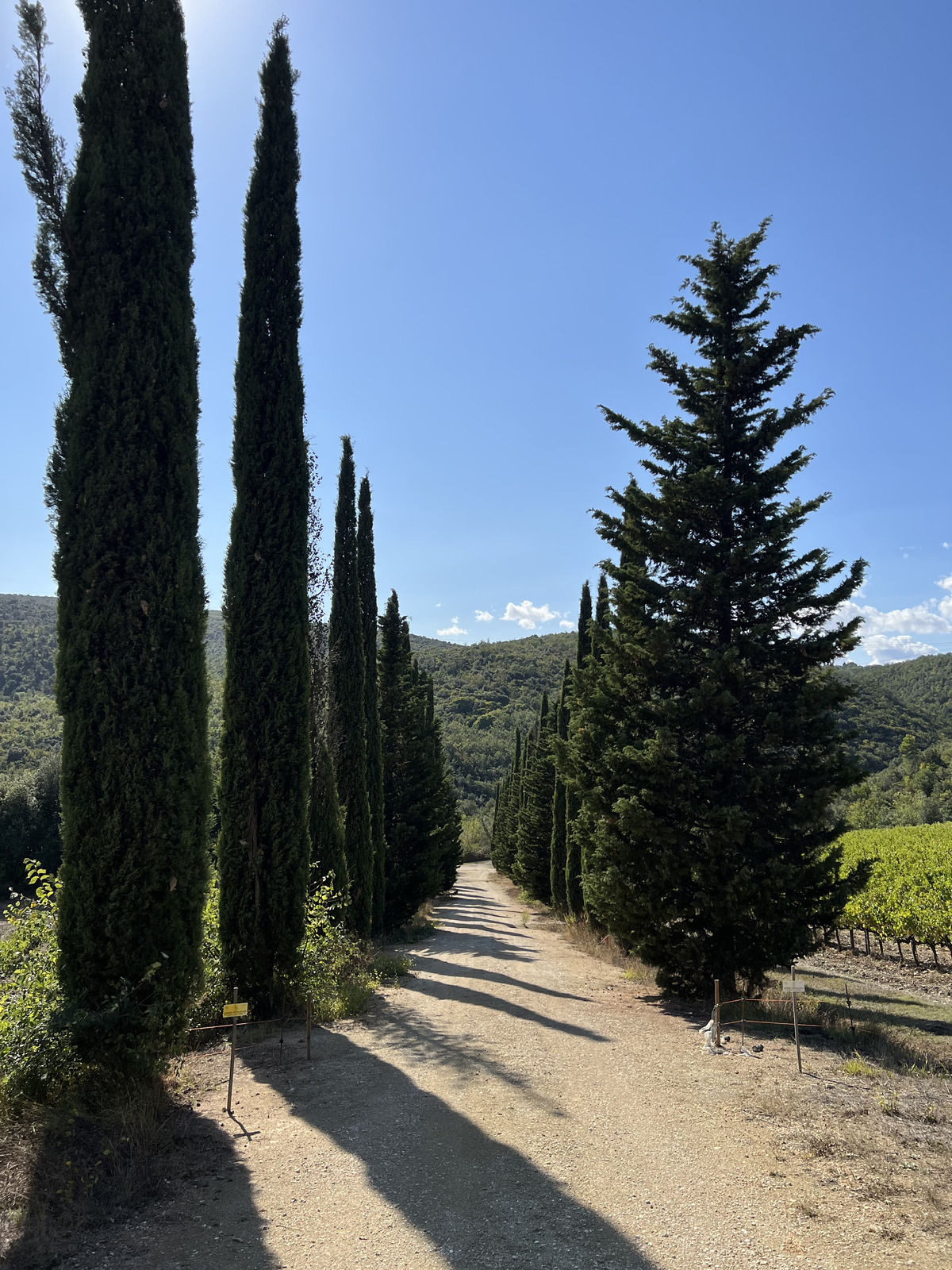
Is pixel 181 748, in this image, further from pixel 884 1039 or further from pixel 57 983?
pixel 884 1039

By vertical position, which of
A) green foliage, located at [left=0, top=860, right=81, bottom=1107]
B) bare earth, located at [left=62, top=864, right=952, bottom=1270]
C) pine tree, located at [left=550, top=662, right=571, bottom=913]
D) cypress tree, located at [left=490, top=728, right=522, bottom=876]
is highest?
green foliage, located at [left=0, top=860, right=81, bottom=1107]

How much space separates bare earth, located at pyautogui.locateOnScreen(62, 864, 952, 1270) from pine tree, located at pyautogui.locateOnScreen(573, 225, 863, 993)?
1834 mm

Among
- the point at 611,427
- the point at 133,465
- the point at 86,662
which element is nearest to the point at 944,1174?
the point at 86,662

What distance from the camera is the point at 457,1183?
4.58m

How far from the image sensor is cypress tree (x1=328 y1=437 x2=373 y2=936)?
1603cm

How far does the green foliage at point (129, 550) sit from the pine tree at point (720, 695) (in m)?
5.96

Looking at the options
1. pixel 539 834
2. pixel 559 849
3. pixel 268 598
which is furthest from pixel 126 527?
pixel 539 834

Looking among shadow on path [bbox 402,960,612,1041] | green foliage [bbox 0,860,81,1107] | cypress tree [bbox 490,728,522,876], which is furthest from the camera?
cypress tree [bbox 490,728,522,876]

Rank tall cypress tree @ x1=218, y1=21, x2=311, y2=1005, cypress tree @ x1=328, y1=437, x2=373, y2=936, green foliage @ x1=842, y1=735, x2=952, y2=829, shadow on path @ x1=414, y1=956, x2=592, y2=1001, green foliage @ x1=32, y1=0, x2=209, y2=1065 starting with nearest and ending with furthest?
green foliage @ x1=32, y1=0, x2=209, y2=1065 → tall cypress tree @ x1=218, y1=21, x2=311, y2=1005 → shadow on path @ x1=414, y1=956, x2=592, y2=1001 → cypress tree @ x1=328, y1=437, x2=373, y2=936 → green foliage @ x1=842, y1=735, x2=952, y2=829

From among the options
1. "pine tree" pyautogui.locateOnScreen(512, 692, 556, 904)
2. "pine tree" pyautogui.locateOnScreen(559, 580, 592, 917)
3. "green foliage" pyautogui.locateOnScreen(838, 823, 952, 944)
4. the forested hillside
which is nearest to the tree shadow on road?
"green foliage" pyautogui.locateOnScreen(838, 823, 952, 944)

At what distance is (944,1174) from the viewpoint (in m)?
4.48

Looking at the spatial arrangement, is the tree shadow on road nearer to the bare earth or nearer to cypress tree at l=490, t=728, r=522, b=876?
the bare earth

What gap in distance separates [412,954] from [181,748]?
36.3ft

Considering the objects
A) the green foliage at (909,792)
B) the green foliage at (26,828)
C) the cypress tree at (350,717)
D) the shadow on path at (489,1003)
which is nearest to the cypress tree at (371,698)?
the cypress tree at (350,717)
